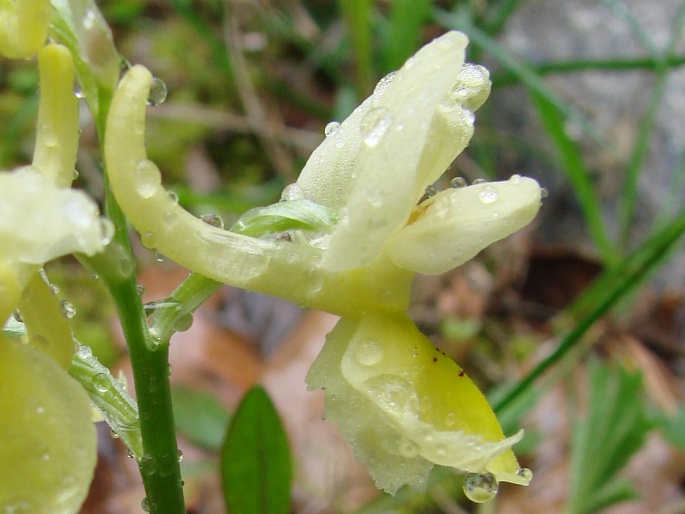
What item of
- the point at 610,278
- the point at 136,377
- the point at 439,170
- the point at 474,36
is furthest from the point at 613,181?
the point at 136,377

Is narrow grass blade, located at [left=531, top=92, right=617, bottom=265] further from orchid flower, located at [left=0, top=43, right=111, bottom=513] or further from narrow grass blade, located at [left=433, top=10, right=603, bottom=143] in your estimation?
orchid flower, located at [left=0, top=43, right=111, bottom=513]

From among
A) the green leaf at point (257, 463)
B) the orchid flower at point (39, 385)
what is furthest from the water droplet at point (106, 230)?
the green leaf at point (257, 463)

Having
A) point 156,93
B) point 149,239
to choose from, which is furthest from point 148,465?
point 156,93

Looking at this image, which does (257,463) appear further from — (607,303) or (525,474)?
(607,303)

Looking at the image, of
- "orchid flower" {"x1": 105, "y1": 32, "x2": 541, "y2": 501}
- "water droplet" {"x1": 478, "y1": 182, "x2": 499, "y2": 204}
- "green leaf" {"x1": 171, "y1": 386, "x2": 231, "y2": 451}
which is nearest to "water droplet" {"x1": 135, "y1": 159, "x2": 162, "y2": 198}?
"orchid flower" {"x1": 105, "y1": 32, "x2": 541, "y2": 501}

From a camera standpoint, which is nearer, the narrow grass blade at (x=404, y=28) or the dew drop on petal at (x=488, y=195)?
the dew drop on petal at (x=488, y=195)

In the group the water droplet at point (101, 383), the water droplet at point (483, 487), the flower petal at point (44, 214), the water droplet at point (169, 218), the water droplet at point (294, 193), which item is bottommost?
the water droplet at point (101, 383)

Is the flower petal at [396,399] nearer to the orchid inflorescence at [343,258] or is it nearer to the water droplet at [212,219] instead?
the orchid inflorescence at [343,258]

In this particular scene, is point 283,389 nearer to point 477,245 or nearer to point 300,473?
point 300,473
